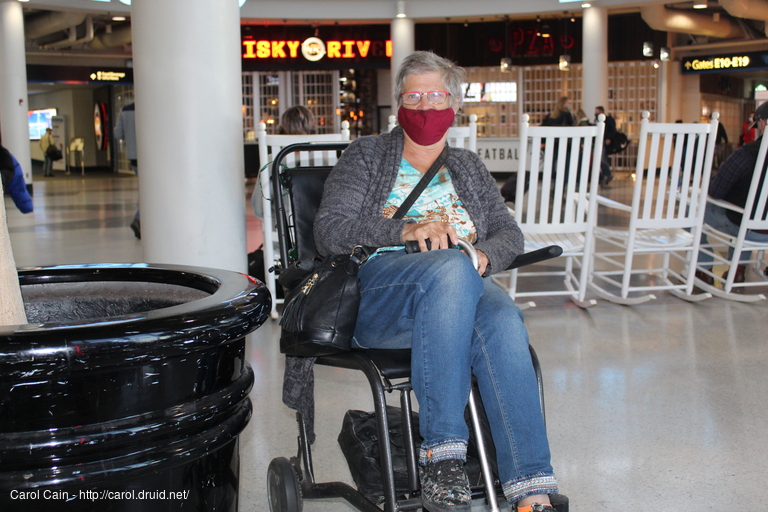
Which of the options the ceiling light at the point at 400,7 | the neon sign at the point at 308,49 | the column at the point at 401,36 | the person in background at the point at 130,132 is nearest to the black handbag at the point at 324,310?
the person in background at the point at 130,132

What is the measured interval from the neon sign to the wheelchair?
1472 cm

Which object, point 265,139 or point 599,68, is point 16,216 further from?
point 599,68

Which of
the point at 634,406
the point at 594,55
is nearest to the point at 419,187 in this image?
the point at 634,406

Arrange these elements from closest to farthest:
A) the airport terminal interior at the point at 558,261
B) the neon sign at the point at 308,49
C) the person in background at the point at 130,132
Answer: the airport terminal interior at the point at 558,261, the person in background at the point at 130,132, the neon sign at the point at 308,49

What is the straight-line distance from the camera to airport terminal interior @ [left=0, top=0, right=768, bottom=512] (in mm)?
2154

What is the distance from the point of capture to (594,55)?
509 inches

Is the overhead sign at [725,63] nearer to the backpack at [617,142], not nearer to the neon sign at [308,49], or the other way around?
the backpack at [617,142]

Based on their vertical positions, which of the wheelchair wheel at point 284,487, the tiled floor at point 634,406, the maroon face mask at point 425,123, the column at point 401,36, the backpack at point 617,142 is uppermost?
the column at point 401,36

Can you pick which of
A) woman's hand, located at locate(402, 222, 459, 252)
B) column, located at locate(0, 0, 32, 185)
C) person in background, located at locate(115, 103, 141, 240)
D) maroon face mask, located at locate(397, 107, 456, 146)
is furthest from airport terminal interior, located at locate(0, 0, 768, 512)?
maroon face mask, located at locate(397, 107, 456, 146)

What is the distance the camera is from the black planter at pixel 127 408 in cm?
79

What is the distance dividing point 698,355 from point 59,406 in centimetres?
293

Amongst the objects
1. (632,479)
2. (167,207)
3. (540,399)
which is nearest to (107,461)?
(540,399)

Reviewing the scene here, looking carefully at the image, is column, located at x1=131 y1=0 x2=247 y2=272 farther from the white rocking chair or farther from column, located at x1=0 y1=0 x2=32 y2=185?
column, located at x1=0 y1=0 x2=32 y2=185

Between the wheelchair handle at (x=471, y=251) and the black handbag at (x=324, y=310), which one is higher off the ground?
the wheelchair handle at (x=471, y=251)
